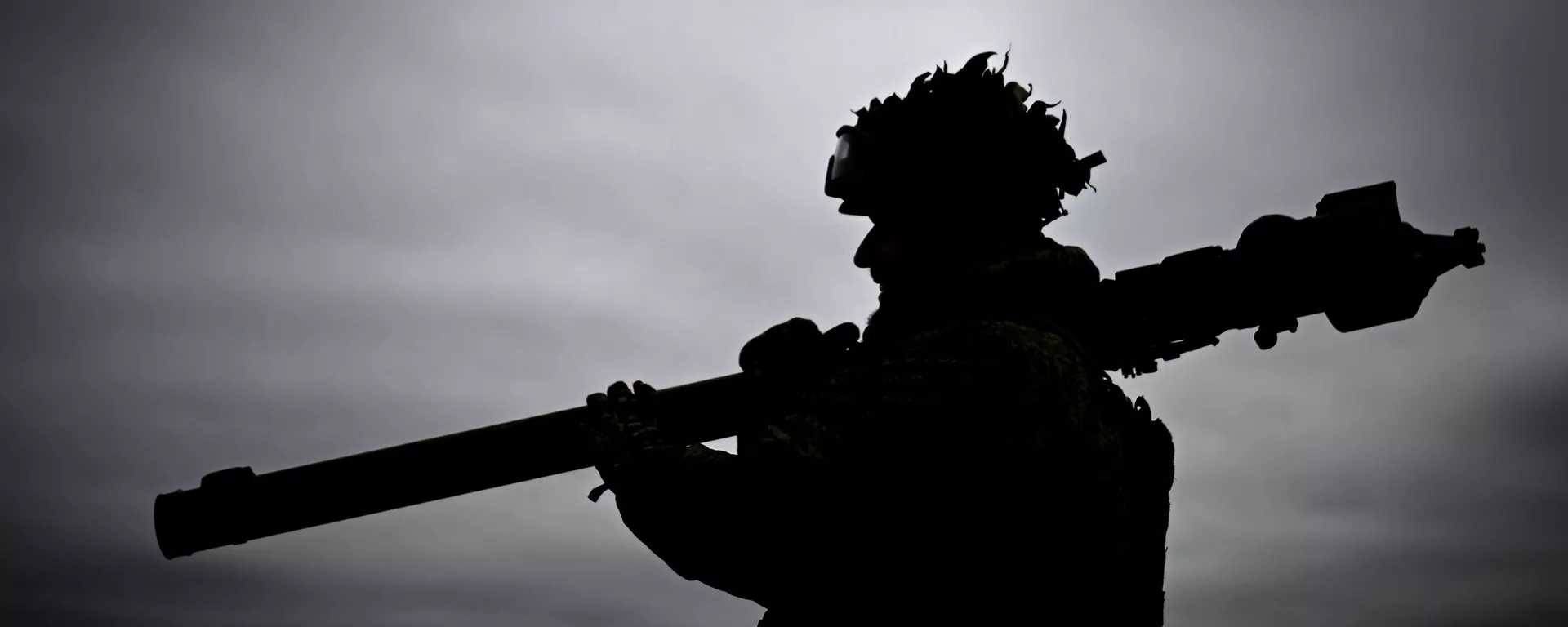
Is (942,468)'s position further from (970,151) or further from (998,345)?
(970,151)

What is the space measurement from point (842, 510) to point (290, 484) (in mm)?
3527

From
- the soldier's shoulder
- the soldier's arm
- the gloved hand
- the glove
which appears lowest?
the soldier's arm

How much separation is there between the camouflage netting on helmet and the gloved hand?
1.88ft

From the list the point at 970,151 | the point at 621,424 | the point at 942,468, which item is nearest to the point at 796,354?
the point at 621,424

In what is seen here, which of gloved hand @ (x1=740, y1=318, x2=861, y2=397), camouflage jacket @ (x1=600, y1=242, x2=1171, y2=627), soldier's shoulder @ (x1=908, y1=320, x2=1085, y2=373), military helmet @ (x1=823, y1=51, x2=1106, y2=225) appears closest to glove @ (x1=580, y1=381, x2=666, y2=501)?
→ camouflage jacket @ (x1=600, y1=242, x2=1171, y2=627)

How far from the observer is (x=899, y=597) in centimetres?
314

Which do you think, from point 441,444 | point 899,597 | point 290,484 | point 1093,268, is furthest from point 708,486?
point 290,484

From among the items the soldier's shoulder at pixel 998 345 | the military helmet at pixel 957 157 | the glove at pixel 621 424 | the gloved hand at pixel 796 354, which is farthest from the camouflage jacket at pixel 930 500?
the military helmet at pixel 957 157

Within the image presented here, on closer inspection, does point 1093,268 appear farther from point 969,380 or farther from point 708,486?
point 708,486

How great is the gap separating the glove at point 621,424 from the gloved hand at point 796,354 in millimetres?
435

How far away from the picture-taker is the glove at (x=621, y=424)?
3.62 m

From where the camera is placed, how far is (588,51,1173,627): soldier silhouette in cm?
315

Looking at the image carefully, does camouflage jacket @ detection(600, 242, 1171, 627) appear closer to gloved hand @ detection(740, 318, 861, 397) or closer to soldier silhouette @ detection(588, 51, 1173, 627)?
soldier silhouette @ detection(588, 51, 1173, 627)

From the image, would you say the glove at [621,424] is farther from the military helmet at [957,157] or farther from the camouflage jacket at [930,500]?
the military helmet at [957,157]
